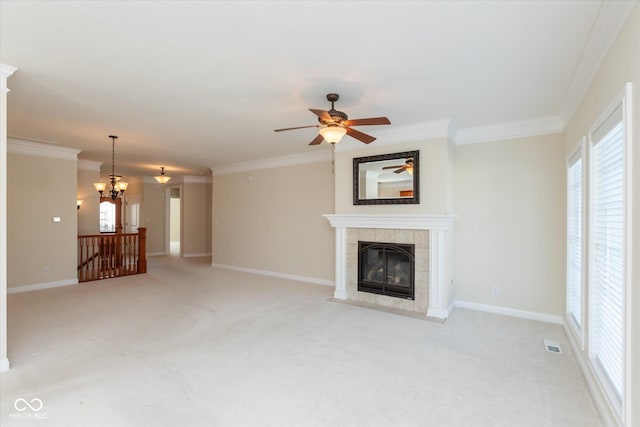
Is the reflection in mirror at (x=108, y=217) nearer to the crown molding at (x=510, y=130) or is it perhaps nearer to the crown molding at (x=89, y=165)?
the crown molding at (x=89, y=165)

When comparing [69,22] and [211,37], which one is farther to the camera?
[211,37]

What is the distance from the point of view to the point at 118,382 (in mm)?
2502

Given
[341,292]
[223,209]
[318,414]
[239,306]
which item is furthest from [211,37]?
[223,209]

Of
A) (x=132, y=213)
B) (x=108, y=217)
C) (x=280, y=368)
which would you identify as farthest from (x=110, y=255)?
(x=280, y=368)

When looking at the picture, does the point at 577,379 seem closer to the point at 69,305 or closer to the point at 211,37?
the point at 211,37

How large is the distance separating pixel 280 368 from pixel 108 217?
449 inches

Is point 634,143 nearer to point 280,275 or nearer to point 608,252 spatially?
point 608,252

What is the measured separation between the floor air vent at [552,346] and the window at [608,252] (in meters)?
0.68

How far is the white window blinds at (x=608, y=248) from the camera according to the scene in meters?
1.99

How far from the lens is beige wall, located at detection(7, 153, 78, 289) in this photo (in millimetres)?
5434

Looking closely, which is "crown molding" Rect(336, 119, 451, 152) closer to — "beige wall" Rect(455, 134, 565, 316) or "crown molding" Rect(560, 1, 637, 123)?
"beige wall" Rect(455, 134, 565, 316)

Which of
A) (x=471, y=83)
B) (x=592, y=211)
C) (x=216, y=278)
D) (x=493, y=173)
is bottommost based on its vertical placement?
(x=216, y=278)

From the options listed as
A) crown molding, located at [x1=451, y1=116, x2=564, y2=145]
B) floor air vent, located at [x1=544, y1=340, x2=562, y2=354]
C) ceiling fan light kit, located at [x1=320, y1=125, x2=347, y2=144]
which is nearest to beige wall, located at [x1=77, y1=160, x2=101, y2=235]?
ceiling fan light kit, located at [x1=320, y1=125, x2=347, y2=144]

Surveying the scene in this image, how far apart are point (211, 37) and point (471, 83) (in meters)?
2.40
